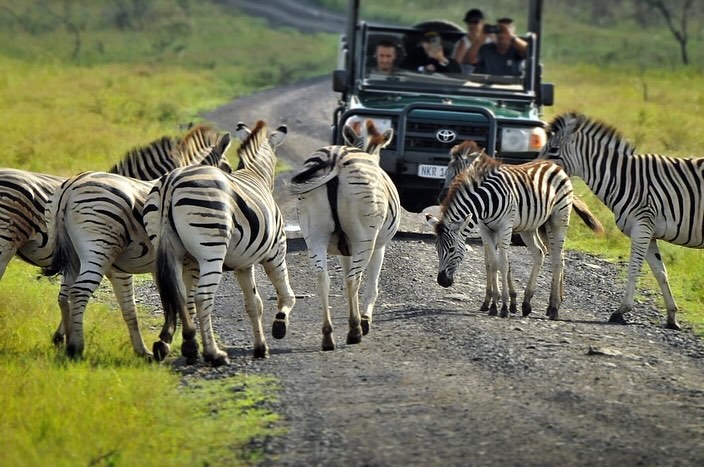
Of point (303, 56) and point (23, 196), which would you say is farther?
point (303, 56)

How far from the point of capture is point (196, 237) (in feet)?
24.9

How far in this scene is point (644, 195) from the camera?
10312mm

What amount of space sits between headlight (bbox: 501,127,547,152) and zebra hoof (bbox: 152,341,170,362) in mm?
5955

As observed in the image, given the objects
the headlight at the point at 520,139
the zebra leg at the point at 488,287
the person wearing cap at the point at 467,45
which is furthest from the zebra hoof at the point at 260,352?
the person wearing cap at the point at 467,45

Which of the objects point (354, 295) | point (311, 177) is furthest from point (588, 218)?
point (311, 177)

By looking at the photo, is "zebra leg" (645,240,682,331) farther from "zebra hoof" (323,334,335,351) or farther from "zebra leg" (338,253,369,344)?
"zebra hoof" (323,334,335,351)

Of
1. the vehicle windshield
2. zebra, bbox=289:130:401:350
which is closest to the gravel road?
zebra, bbox=289:130:401:350

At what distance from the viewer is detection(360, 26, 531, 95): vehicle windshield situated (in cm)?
1392

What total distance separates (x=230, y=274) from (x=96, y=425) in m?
5.25

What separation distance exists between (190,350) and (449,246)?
266cm

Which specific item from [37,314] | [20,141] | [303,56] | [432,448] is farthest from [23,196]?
[303,56]

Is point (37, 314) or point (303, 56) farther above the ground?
point (303, 56)

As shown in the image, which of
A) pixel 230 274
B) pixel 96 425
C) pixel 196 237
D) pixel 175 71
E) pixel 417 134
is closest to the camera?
pixel 96 425

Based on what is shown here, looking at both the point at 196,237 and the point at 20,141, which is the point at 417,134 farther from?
the point at 20,141
